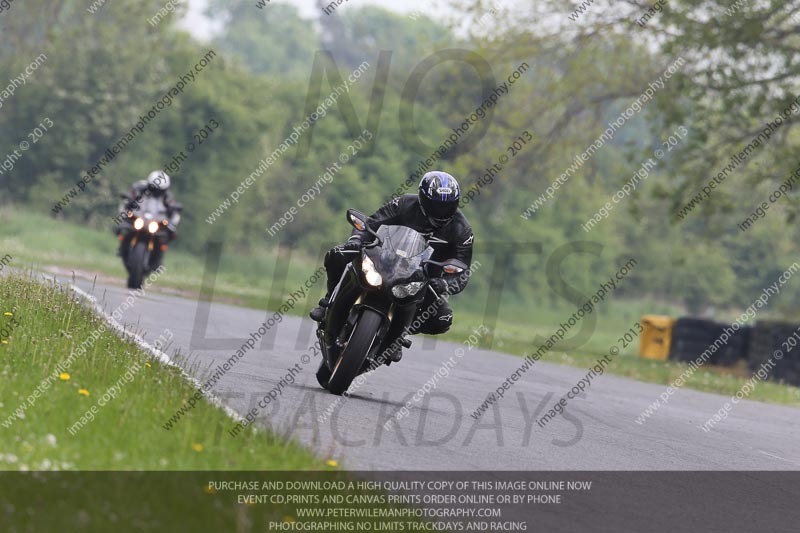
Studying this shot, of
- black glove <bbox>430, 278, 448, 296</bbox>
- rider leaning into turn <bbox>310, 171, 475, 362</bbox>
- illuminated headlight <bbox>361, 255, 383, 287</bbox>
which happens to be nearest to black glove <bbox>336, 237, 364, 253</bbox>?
rider leaning into turn <bbox>310, 171, 475, 362</bbox>

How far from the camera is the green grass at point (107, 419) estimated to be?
6570 mm

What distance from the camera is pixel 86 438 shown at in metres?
6.98

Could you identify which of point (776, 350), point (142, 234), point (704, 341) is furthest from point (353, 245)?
point (704, 341)

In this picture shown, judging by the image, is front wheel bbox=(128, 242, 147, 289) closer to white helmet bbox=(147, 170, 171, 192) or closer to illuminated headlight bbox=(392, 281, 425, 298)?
white helmet bbox=(147, 170, 171, 192)

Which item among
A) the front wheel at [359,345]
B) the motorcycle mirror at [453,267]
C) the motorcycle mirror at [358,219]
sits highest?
the motorcycle mirror at [358,219]

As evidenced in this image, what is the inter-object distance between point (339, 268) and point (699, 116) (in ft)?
64.0

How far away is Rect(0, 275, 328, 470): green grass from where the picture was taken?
6570 millimetres

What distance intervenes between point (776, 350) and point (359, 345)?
18231 millimetres

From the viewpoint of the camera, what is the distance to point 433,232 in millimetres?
10750

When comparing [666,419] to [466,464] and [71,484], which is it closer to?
[466,464]

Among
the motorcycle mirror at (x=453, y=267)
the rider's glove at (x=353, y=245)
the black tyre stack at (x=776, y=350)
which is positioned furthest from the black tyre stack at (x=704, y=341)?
the rider's glove at (x=353, y=245)

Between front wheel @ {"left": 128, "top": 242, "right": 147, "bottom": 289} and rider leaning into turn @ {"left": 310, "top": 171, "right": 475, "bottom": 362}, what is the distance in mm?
11282

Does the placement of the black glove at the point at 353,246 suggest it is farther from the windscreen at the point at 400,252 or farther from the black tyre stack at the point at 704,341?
the black tyre stack at the point at 704,341

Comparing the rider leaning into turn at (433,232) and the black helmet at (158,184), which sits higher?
the black helmet at (158,184)
